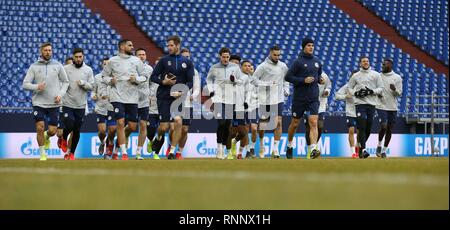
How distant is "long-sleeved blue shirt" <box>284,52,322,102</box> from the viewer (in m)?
17.1

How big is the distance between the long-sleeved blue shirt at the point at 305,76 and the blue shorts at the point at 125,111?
2838 mm

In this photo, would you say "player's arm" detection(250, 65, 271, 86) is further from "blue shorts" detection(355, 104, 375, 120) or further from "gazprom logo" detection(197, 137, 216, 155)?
"gazprom logo" detection(197, 137, 216, 155)

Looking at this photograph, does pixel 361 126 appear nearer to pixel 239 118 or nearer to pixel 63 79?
pixel 239 118

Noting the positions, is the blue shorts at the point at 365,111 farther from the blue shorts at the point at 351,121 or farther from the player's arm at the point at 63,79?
the player's arm at the point at 63,79

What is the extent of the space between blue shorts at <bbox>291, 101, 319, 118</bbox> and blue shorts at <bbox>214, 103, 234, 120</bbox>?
1347mm

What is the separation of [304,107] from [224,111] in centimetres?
166

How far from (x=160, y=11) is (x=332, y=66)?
5.84 metres

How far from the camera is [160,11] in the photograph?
30766mm

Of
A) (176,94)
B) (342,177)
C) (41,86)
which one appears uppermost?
(41,86)

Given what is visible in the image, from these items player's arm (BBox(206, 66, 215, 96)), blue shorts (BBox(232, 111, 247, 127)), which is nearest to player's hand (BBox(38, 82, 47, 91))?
player's arm (BBox(206, 66, 215, 96))

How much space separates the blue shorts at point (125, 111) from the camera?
16516mm

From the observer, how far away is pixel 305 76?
679 inches

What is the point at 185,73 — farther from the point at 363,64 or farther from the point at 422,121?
the point at 422,121

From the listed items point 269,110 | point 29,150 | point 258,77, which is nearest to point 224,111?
point 258,77
